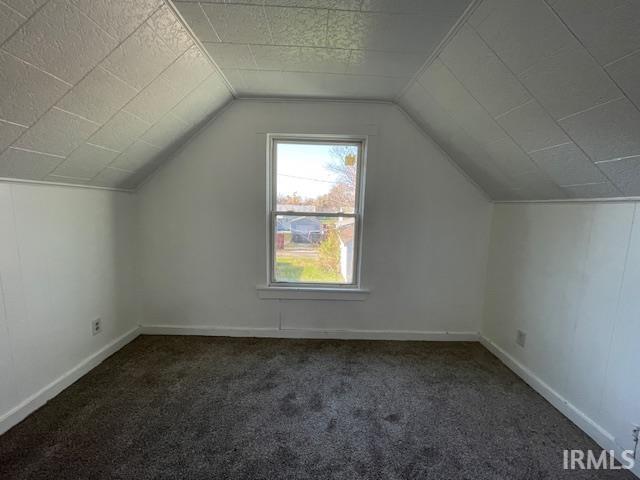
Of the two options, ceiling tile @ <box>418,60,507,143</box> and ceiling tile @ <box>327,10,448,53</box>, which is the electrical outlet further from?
ceiling tile @ <box>418,60,507,143</box>

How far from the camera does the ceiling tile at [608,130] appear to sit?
3.78 ft

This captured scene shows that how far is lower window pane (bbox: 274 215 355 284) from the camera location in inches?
107

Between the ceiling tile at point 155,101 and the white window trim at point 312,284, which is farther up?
the ceiling tile at point 155,101

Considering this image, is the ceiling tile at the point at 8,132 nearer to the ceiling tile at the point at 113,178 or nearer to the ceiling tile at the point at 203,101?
the ceiling tile at the point at 113,178

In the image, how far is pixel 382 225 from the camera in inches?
104

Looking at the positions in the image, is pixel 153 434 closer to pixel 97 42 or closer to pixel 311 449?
pixel 311 449

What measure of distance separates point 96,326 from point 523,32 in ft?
10.6

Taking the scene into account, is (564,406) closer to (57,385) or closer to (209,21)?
(209,21)

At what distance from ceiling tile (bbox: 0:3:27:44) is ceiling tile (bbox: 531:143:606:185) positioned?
7.94 ft

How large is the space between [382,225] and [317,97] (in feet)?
4.23

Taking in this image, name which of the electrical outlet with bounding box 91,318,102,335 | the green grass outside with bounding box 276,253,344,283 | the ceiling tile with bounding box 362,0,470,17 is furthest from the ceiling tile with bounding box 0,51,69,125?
the green grass outside with bounding box 276,253,344,283

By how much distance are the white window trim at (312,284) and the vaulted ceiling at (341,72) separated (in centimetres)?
51

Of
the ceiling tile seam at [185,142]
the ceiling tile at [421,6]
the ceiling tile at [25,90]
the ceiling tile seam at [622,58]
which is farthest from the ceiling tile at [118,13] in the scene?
the ceiling tile seam at [622,58]

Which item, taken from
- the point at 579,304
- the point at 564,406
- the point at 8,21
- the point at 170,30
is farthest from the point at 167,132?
the point at 564,406
